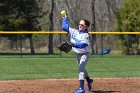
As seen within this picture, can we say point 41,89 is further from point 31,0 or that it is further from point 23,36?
point 31,0

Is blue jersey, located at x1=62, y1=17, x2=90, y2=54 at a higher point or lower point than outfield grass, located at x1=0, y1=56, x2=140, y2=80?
higher

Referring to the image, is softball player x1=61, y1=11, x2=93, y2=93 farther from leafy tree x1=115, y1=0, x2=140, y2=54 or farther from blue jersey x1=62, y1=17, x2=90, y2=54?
leafy tree x1=115, y1=0, x2=140, y2=54

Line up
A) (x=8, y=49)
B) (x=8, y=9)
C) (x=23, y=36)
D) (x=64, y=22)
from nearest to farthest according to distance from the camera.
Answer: (x=64, y=22) < (x=23, y=36) < (x=8, y=49) < (x=8, y=9)

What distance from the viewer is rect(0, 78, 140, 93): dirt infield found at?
1045cm

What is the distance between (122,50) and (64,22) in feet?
78.2

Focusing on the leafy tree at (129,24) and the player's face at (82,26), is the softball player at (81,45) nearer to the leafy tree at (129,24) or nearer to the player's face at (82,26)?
the player's face at (82,26)

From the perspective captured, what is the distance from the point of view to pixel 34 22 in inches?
1563

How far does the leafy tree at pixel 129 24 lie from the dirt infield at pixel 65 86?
19456 millimetres

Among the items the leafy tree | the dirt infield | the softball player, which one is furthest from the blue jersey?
the leafy tree

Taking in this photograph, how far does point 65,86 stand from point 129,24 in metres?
25.7

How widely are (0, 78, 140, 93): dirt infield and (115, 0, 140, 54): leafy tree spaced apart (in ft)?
63.8

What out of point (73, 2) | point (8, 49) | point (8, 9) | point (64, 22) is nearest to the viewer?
point (64, 22)

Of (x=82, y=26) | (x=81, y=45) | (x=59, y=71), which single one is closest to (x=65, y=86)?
(x=81, y=45)

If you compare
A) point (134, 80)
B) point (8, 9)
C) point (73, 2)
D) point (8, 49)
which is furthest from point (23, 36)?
point (73, 2)
